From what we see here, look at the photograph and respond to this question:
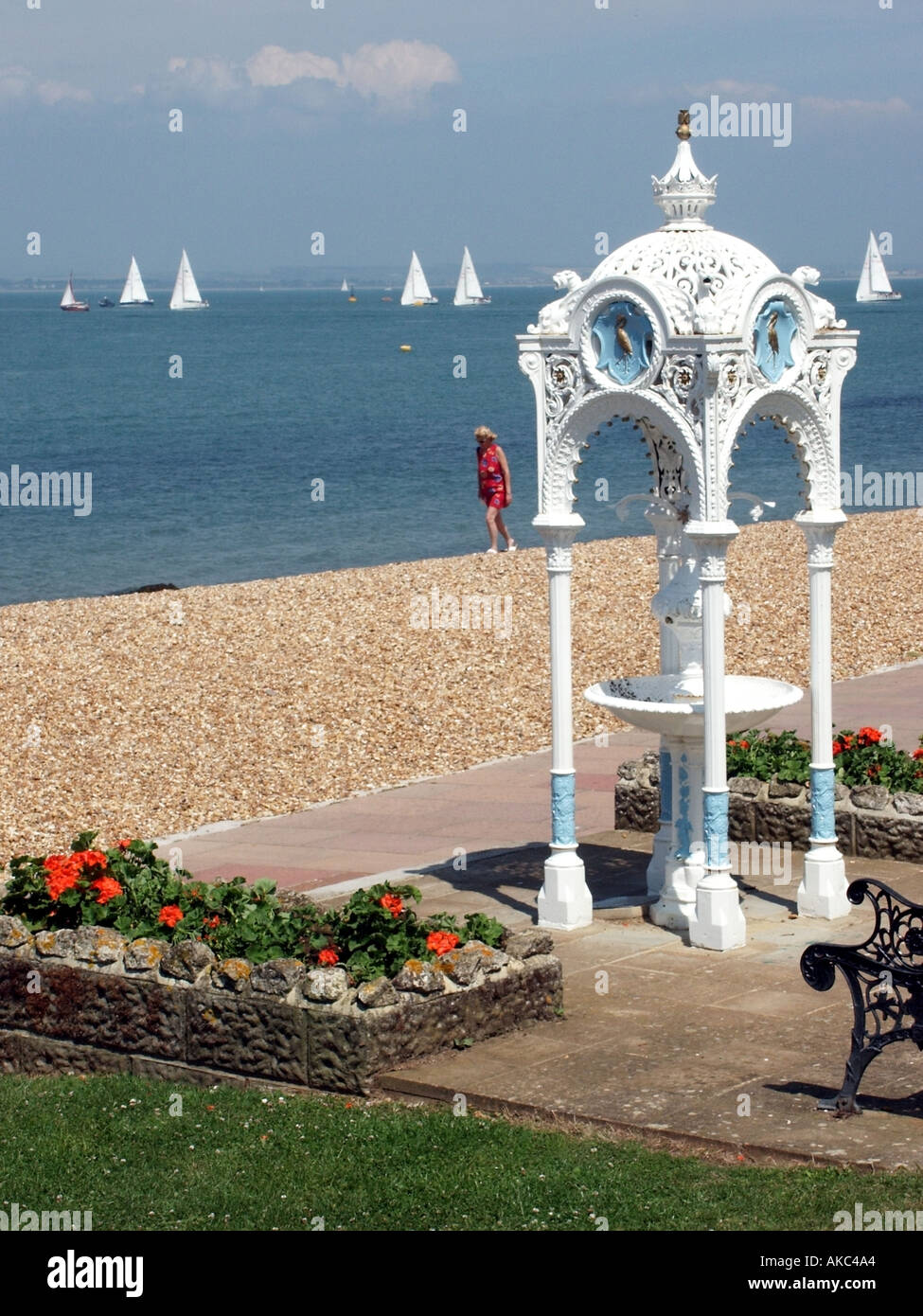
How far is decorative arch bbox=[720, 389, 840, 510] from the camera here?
9258 millimetres

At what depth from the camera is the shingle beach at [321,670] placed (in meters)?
13.4

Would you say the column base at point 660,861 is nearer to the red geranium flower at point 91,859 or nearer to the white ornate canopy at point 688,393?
the white ornate canopy at point 688,393

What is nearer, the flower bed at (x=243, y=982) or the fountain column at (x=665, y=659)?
the flower bed at (x=243, y=982)

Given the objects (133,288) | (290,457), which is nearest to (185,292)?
(133,288)

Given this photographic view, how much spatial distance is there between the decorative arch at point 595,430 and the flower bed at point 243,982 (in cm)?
240

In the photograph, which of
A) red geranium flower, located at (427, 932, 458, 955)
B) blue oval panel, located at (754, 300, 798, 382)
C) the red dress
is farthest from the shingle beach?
blue oval panel, located at (754, 300, 798, 382)

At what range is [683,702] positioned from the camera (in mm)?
9812

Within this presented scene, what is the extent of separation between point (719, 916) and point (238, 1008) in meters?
2.68

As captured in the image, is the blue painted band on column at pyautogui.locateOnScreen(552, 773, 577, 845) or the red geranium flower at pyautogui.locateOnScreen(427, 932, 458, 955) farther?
the blue painted band on column at pyautogui.locateOnScreen(552, 773, 577, 845)

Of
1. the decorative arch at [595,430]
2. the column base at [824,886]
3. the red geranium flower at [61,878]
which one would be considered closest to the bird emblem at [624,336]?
the decorative arch at [595,430]

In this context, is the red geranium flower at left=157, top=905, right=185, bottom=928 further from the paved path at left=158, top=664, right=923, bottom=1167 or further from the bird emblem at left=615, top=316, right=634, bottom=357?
the bird emblem at left=615, top=316, right=634, bottom=357

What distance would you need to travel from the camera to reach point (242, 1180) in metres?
6.45

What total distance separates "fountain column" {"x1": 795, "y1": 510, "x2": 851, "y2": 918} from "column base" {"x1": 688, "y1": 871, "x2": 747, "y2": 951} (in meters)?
0.70

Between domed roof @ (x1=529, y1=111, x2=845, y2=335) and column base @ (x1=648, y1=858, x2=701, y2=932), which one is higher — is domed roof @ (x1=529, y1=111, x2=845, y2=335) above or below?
above
